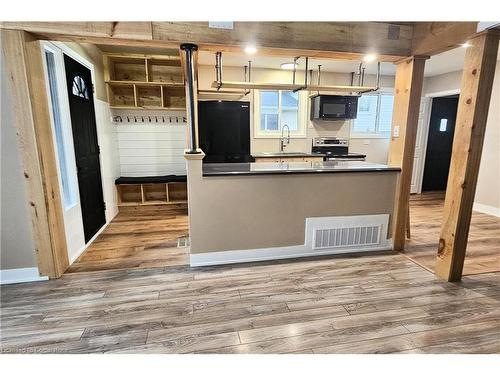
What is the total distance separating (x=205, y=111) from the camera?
4.42 meters

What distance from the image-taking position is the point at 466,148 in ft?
7.16

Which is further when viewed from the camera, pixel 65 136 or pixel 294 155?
pixel 294 155

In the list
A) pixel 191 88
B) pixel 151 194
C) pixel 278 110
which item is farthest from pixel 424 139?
pixel 151 194

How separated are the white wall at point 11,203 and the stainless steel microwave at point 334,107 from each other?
14.2 feet

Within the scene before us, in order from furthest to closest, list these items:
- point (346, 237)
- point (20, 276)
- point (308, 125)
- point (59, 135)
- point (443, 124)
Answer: point (443, 124) < point (308, 125) < point (346, 237) < point (59, 135) < point (20, 276)

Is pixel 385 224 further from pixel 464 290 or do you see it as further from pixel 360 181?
pixel 464 290

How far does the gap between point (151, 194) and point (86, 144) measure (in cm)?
160

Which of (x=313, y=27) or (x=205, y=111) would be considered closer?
(x=313, y=27)

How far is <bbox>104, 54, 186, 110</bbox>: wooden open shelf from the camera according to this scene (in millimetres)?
4180

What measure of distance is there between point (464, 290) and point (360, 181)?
128 centimetres

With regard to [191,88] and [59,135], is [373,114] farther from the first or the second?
[59,135]

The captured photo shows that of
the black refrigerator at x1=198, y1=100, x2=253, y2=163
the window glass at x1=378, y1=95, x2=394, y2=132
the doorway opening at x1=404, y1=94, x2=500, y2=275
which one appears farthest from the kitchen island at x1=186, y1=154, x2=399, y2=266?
the window glass at x1=378, y1=95, x2=394, y2=132

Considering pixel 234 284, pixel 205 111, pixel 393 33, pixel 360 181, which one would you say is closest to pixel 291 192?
pixel 360 181
